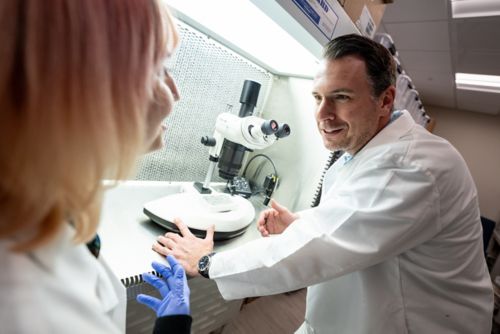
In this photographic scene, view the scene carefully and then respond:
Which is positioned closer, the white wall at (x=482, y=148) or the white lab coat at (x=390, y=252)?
the white lab coat at (x=390, y=252)

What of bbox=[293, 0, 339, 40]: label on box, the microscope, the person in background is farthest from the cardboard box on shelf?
the person in background

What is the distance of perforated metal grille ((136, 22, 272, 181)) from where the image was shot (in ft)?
3.63

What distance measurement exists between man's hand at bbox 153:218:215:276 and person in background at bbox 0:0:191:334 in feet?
1.33

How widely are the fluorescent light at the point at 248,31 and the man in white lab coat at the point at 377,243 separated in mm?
229

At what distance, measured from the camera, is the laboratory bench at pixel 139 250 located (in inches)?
26.3

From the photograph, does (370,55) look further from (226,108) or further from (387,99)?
(226,108)

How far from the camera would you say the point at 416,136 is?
76 centimetres

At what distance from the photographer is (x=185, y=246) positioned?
0.77 meters

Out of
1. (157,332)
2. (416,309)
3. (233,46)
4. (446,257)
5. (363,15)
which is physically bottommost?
(157,332)

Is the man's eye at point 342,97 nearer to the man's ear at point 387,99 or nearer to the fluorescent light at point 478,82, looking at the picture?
the man's ear at point 387,99

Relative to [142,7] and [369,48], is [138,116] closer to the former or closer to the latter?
[142,7]

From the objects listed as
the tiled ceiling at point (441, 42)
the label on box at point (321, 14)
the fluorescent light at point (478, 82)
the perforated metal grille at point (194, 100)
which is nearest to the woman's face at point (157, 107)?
the label on box at point (321, 14)

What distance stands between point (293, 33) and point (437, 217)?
742mm

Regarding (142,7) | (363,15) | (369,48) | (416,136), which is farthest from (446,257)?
(363,15)
